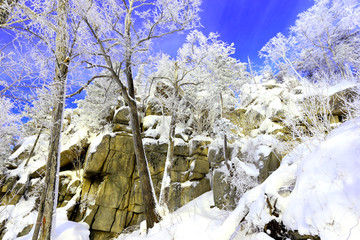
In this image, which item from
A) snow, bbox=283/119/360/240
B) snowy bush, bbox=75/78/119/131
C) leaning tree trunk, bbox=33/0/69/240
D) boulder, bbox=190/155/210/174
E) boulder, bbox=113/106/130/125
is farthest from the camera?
snowy bush, bbox=75/78/119/131

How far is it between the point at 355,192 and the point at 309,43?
17760mm

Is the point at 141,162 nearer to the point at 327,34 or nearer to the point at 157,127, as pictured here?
the point at 157,127

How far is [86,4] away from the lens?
4387 millimetres

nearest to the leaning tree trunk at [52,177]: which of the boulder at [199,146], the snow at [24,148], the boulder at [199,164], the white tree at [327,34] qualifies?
the boulder at [199,164]

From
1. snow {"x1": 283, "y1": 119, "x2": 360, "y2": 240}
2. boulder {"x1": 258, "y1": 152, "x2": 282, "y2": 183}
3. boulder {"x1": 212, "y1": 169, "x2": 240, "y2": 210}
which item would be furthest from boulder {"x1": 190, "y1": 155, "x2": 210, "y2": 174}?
snow {"x1": 283, "y1": 119, "x2": 360, "y2": 240}

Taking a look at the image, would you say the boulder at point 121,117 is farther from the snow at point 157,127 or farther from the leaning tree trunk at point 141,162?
the leaning tree trunk at point 141,162

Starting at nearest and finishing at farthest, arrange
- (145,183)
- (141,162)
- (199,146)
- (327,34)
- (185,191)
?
(145,183), (141,162), (185,191), (199,146), (327,34)

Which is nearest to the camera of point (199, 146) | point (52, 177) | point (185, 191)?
point (52, 177)

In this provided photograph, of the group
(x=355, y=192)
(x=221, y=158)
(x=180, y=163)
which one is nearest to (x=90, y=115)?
(x=180, y=163)

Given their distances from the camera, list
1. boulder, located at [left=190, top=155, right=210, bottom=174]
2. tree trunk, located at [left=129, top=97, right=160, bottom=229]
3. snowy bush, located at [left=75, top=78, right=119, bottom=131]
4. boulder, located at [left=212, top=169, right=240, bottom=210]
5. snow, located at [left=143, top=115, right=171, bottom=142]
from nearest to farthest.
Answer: tree trunk, located at [left=129, top=97, right=160, bottom=229] < boulder, located at [left=212, top=169, right=240, bottom=210] < boulder, located at [left=190, top=155, right=210, bottom=174] < snow, located at [left=143, top=115, right=171, bottom=142] < snowy bush, located at [left=75, top=78, right=119, bottom=131]

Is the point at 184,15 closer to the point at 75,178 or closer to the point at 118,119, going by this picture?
the point at 118,119

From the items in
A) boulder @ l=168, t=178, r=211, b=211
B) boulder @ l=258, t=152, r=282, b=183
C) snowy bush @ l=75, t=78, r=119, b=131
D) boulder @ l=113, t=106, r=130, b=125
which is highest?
snowy bush @ l=75, t=78, r=119, b=131

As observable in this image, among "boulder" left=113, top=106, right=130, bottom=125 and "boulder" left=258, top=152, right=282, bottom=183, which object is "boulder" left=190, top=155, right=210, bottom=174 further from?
"boulder" left=113, top=106, right=130, bottom=125

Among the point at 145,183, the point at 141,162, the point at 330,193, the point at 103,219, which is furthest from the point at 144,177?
the point at 103,219
